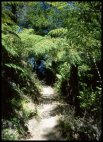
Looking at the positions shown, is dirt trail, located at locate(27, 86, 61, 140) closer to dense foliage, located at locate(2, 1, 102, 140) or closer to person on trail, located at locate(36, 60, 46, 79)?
dense foliage, located at locate(2, 1, 102, 140)

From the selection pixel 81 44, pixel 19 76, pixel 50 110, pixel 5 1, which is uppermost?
pixel 5 1

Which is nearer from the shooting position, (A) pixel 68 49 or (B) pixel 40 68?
(A) pixel 68 49

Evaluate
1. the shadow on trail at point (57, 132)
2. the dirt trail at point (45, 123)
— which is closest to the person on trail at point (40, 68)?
the dirt trail at point (45, 123)

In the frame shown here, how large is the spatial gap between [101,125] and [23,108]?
5199 mm

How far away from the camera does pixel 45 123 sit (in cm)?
1366

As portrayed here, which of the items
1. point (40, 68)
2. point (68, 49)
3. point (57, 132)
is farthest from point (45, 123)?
point (40, 68)

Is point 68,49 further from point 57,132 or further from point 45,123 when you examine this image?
point 57,132

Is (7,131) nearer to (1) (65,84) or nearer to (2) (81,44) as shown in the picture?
(2) (81,44)

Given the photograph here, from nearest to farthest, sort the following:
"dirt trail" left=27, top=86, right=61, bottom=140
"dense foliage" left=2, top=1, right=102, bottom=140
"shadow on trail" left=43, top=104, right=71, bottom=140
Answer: "dense foliage" left=2, top=1, right=102, bottom=140 < "shadow on trail" left=43, top=104, right=71, bottom=140 < "dirt trail" left=27, top=86, right=61, bottom=140

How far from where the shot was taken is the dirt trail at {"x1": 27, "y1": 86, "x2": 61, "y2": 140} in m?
11.6

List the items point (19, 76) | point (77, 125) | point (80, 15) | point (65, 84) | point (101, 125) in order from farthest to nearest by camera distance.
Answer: point (65, 84) → point (19, 76) → point (77, 125) → point (80, 15) → point (101, 125)

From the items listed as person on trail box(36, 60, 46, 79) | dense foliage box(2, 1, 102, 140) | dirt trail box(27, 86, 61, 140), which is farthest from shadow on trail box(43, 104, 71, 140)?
person on trail box(36, 60, 46, 79)

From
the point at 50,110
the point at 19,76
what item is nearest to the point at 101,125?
the point at 50,110

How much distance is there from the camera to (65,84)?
66.7ft
